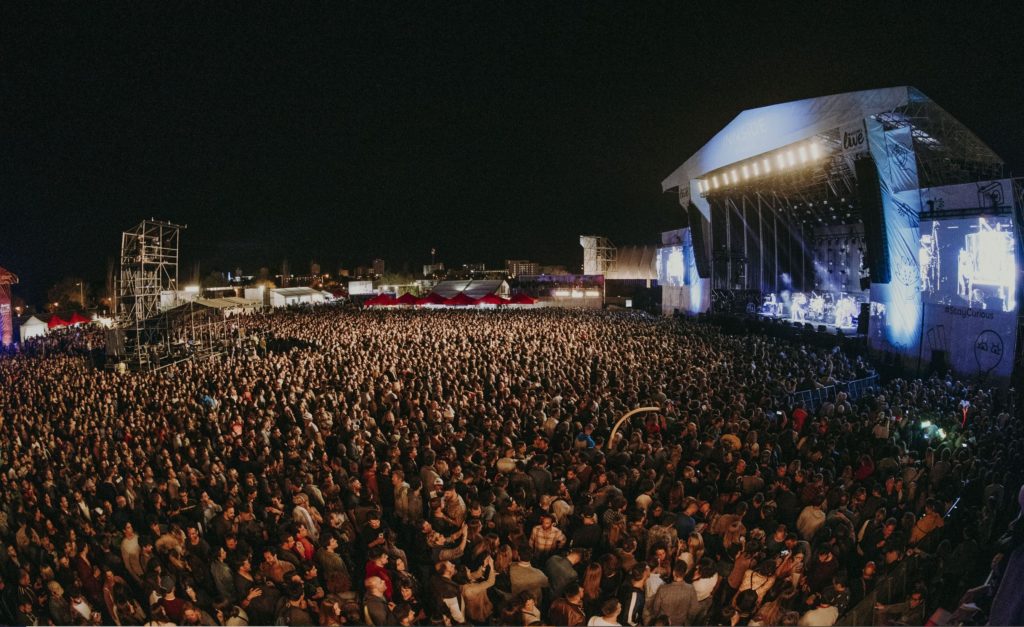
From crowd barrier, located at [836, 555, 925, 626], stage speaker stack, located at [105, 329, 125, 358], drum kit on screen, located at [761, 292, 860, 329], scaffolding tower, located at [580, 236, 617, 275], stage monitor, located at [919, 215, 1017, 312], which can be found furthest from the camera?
scaffolding tower, located at [580, 236, 617, 275]

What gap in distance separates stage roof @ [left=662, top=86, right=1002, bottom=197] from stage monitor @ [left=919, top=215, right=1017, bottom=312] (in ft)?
5.72

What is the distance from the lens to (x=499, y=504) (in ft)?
13.2

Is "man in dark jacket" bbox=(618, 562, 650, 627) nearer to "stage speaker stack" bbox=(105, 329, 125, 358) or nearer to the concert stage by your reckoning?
the concert stage

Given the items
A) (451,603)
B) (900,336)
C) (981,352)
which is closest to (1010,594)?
(451,603)

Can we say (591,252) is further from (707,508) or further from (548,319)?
(707,508)

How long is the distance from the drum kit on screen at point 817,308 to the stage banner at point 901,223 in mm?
5143

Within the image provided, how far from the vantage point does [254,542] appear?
154 inches

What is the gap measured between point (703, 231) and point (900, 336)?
10412 mm

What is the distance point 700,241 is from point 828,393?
13886 mm

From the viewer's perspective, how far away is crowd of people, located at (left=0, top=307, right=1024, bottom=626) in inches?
120

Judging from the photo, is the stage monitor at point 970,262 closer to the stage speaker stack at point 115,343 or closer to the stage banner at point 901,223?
the stage banner at point 901,223

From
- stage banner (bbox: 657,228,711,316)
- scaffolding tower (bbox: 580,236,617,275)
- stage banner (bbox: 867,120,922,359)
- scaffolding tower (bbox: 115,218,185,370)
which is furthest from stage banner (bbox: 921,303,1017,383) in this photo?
scaffolding tower (bbox: 580,236,617,275)

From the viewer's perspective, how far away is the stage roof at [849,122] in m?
11.5

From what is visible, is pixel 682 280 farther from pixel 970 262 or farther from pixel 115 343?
pixel 115 343
